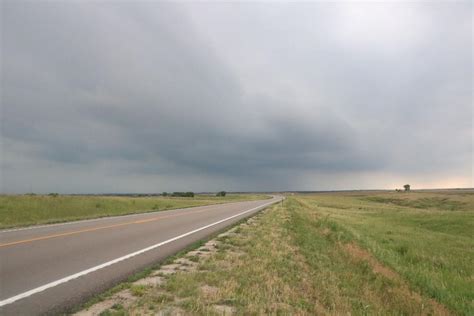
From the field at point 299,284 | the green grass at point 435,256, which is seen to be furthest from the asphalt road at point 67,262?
the green grass at point 435,256

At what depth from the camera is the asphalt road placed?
5.62 meters

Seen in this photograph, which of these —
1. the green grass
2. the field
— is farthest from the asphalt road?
the green grass

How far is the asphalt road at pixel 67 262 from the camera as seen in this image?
562cm

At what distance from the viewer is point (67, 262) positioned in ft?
27.2

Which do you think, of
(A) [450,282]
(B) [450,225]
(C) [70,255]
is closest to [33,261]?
(C) [70,255]

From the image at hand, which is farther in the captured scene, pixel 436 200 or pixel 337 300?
pixel 436 200

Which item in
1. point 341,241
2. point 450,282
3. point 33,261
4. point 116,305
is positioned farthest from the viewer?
point 341,241

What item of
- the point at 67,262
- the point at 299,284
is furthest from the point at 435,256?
the point at 67,262

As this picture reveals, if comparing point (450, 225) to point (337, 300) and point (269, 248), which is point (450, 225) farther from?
point (337, 300)

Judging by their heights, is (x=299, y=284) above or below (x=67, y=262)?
below

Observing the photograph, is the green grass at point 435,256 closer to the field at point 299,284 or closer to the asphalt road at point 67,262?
the field at point 299,284

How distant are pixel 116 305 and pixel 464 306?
8.85 m

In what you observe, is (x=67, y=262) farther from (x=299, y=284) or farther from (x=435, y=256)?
(x=435, y=256)

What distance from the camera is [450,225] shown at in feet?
97.7
